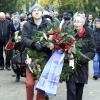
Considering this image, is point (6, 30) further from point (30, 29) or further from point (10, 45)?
point (30, 29)

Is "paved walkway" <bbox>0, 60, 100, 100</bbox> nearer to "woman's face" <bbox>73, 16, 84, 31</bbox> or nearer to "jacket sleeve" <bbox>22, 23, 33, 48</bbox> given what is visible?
"jacket sleeve" <bbox>22, 23, 33, 48</bbox>

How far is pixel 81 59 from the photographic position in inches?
302

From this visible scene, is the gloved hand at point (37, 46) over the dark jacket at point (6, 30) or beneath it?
over

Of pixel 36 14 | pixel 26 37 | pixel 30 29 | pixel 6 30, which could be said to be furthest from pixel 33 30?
pixel 6 30

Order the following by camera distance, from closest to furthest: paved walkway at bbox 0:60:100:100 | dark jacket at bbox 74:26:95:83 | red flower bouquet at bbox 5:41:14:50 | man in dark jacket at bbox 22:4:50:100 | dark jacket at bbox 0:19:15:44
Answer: dark jacket at bbox 74:26:95:83
man in dark jacket at bbox 22:4:50:100
paved walkway at bbox 0:60:100:100
red flower bouquet at bbox 5:41:14:50
dark jacket at bbox 0:19:15:44

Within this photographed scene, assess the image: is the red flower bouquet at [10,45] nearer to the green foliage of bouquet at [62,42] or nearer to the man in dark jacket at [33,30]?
the man in dark jacket at [33,30]

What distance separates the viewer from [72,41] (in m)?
7.59

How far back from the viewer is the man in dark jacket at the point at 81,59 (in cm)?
765

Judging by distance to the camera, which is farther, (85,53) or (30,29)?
(30,29)

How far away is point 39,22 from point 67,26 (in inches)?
22.5

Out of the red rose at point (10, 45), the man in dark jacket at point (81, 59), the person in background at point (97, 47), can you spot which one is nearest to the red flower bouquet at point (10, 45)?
the red rose at point (10, 45)

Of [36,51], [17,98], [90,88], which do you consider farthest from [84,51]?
[90,88]

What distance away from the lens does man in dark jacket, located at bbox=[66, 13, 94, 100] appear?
25.1ft

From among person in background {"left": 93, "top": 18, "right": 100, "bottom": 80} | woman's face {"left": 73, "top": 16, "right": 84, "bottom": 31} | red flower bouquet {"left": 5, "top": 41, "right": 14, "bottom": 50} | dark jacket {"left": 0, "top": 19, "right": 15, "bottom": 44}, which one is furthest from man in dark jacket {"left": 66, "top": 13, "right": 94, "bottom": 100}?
dark jacket {"left": 0, "top": 19, "right": 15, "bottom": 44}
